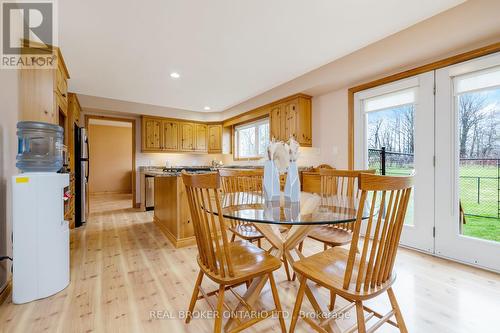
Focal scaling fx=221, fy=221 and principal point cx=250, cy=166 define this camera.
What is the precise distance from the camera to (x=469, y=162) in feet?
7.46

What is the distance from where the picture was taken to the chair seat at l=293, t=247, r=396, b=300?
40.6 inches

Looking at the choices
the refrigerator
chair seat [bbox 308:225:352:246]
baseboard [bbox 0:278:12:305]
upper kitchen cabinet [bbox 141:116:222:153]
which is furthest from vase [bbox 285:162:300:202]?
upper kitchen cabinet [bbox 141:116:222:153]

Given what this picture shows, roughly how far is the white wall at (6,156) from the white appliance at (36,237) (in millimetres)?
303

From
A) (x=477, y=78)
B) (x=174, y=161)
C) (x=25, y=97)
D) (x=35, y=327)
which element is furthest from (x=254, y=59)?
(x=174, y=161)

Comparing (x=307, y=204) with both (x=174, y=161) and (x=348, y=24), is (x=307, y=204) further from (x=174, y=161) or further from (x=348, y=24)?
(x=174, y=161)

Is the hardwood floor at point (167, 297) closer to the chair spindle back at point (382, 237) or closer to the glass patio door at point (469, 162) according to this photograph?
the glass patio door at point (469, 162)

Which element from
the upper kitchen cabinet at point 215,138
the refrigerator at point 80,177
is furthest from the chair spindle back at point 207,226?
the upper kitchen cabinet at point 215,138

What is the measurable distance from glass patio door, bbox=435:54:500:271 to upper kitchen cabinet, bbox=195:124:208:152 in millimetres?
4771

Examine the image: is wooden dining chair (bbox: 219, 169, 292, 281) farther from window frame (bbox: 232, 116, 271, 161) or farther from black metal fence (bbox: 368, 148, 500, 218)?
window frame (bbox: 232, 116, 271, 161)

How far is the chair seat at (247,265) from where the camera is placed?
3.87ft

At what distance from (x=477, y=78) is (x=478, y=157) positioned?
78 cm

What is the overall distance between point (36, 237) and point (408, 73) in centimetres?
396

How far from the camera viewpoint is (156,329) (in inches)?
55.4

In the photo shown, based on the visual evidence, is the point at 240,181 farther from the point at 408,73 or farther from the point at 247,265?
the point at 408,73
